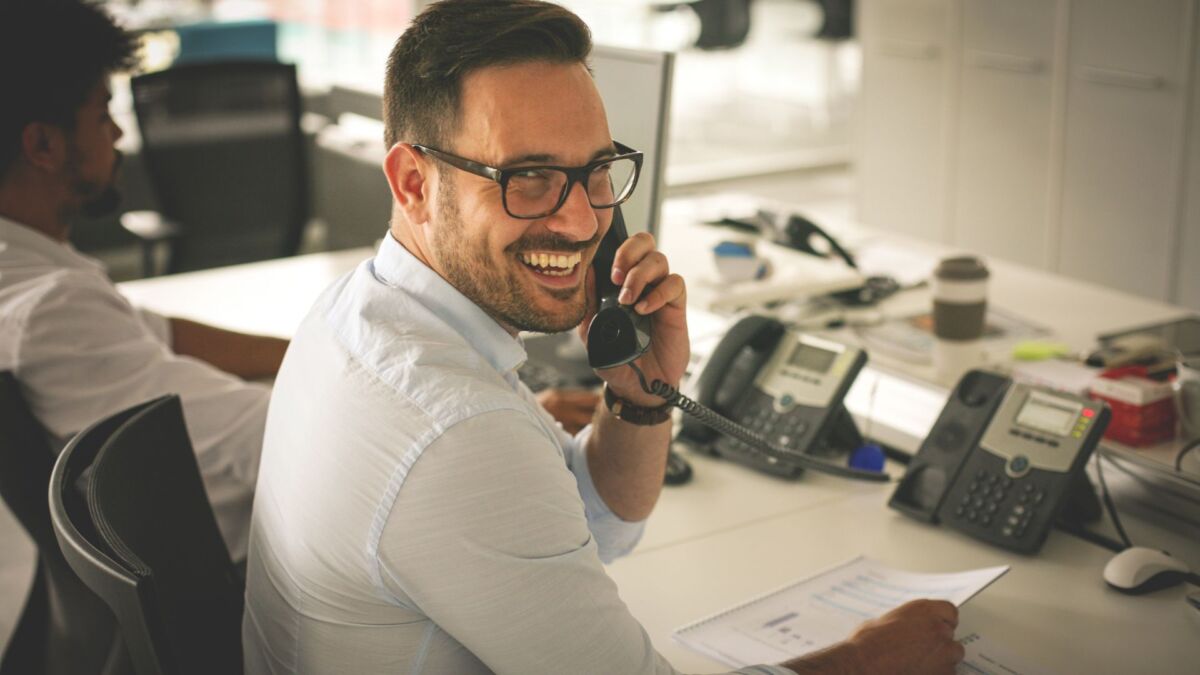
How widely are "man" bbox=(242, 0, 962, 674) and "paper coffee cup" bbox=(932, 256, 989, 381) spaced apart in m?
0.80

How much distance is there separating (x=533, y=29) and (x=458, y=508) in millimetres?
475

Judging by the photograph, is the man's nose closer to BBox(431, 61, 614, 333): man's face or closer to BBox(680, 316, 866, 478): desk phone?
BBox(431, 61, 614, 333): man's face

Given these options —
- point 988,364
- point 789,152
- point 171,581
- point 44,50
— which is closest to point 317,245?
point 789,152

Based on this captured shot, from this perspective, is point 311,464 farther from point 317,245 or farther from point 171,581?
point 317,245

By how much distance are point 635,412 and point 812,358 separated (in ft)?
1.39

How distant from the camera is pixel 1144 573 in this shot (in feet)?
4.77

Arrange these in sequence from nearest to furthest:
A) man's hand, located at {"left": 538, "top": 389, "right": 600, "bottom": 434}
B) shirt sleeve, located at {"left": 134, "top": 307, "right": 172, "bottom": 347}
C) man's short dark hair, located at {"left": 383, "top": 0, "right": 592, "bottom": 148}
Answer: man's short dark hair, located at {"left": 383, "top": 0, "right": 592, "bottom": 148}
man's hand, located at {"left": 538, "top": 389, "right": 600, "bottom": 434}
shirt sleeve, located at {"left": 134, "top": 307, "right": 172, "bottom": 347}

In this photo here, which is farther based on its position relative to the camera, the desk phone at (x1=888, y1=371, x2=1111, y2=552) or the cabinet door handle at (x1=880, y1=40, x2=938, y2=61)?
the cabinet door handle at (x1=880, y1=40, x2=938, y2=61)

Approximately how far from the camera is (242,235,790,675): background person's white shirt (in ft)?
3.36

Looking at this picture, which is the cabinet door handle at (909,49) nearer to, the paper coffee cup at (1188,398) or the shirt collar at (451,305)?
the paper coffee cup at (1188,398)

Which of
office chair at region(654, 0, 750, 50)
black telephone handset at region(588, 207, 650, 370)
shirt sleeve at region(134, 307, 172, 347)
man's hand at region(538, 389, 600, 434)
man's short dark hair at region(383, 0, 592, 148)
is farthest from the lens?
office chair at region(654, 0, 750, 50)

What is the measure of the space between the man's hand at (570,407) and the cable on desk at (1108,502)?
2.36ft

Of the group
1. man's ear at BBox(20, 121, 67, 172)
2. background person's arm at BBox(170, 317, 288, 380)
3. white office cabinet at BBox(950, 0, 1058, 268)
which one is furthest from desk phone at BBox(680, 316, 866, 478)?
white office cabinet at BBox(950, 0, 1058, 268)

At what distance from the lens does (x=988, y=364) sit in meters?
2.03
